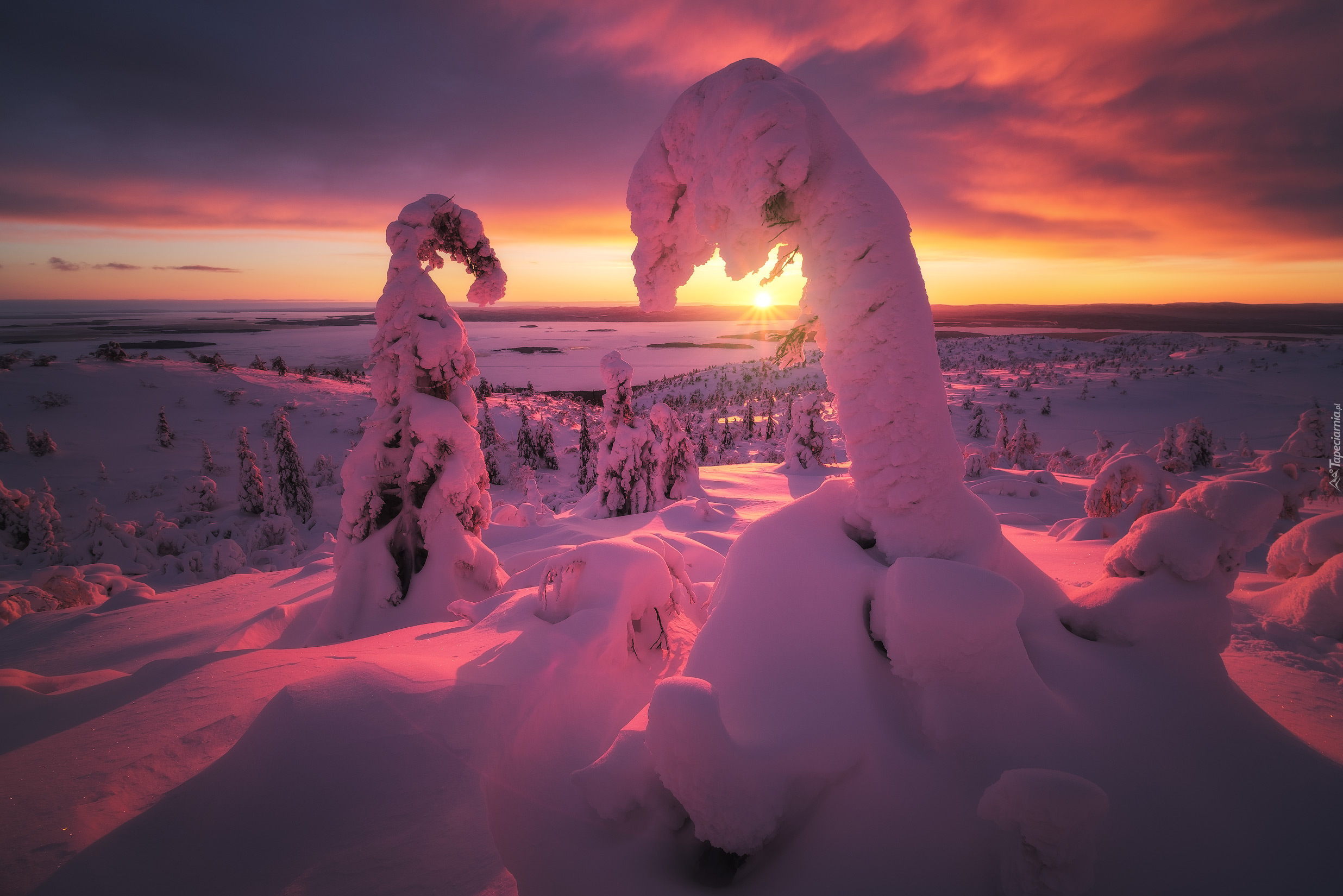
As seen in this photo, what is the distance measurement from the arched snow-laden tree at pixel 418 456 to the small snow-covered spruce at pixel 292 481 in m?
22.4

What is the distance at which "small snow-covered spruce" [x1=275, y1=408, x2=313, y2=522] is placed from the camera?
79.3 feet

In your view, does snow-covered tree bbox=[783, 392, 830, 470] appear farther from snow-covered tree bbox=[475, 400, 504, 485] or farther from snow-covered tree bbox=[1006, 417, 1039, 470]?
snow-covered tree bbox=[475, 400, 504, 485]

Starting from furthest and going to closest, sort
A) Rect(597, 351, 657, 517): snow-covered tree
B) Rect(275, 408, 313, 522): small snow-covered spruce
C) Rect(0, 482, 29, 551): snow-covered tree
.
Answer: Rect(275, 408, 313, 522): small snow-covered spruce
Rect(597, 351, 657, 517): snow-covered tree
Rect(0, 482, 29, 551): snow-covered tree

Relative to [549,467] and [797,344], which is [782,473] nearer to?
[797,344]

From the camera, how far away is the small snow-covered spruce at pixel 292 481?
→ 24.2m

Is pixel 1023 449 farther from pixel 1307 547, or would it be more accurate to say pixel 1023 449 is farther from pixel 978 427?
pixel 1307 547

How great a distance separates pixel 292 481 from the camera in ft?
80.9

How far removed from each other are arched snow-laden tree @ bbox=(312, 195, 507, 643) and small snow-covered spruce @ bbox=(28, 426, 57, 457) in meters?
37.3

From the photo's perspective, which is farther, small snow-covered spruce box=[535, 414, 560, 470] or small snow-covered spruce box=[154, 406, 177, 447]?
small snow-covered spruce box=[535, 414, 560, 470]

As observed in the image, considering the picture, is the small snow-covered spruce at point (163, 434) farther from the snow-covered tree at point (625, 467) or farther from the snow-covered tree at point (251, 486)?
the snow-covered tree at point (625, 467)

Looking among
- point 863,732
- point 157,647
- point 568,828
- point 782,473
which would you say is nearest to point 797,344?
point 863,732

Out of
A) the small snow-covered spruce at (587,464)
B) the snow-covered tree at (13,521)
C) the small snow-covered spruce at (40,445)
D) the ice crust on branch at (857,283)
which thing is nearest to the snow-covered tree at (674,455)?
the ice crust on branch at (857,283)

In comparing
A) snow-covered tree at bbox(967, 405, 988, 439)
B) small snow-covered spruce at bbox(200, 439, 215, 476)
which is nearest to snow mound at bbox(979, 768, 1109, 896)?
small snow-covered spruce at bbox(200, 439, 215, 476)

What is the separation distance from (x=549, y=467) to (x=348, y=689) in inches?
1539
